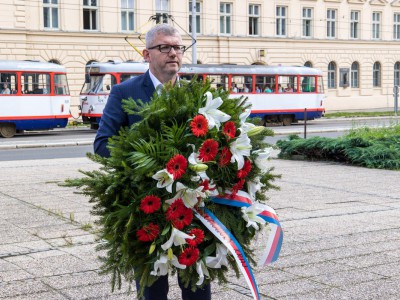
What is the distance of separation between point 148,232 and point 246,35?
151ft

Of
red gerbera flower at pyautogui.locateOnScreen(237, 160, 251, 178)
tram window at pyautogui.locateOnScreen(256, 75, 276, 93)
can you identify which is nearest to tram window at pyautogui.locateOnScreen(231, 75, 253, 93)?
tram window at pyautogui.locateOnScreen(256, 75, 276, 93)

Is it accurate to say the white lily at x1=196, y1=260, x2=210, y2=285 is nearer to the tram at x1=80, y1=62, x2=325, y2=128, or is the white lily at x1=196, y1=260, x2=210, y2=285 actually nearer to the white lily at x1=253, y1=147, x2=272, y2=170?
the white lily at x1=253, y1=147, x2=272, y2=170

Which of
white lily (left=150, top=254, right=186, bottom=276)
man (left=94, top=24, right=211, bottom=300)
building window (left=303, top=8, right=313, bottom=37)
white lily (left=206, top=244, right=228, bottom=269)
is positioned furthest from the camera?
building window (left=303, top=8, right=313, bottom=37)

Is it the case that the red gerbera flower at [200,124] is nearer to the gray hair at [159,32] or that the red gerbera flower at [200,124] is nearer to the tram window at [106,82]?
the gray hair at [159,32]

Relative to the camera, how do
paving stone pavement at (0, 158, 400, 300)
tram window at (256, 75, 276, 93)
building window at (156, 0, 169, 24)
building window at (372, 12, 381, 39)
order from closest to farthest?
paving stone pavement at (0, 158, 400, 300) < tram window at (256, 75, 276, 93) < building window at (156, 0, 169, 24) < building window at (372, 12, 381, 39)

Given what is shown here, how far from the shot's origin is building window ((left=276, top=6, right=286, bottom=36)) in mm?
51406

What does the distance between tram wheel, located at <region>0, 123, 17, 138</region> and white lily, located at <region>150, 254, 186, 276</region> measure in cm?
2794

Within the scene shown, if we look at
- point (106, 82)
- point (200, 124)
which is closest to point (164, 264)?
point (200, 124)

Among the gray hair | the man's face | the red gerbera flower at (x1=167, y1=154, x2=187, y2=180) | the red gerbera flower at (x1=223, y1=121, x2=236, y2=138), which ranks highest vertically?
the gray hair

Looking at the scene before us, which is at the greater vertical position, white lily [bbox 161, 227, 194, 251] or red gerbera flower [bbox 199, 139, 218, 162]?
red gerbera flower [bbox 199, 139, 218, 162]

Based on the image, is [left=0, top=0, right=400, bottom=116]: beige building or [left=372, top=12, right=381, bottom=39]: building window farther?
[left=372, top=12, right=381, bottom=39]: building window

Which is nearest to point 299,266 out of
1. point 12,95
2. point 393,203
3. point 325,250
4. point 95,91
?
point 325,250

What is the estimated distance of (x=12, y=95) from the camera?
30391mm

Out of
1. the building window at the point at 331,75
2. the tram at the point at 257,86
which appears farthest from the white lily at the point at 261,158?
the building window at the point at 331,75
